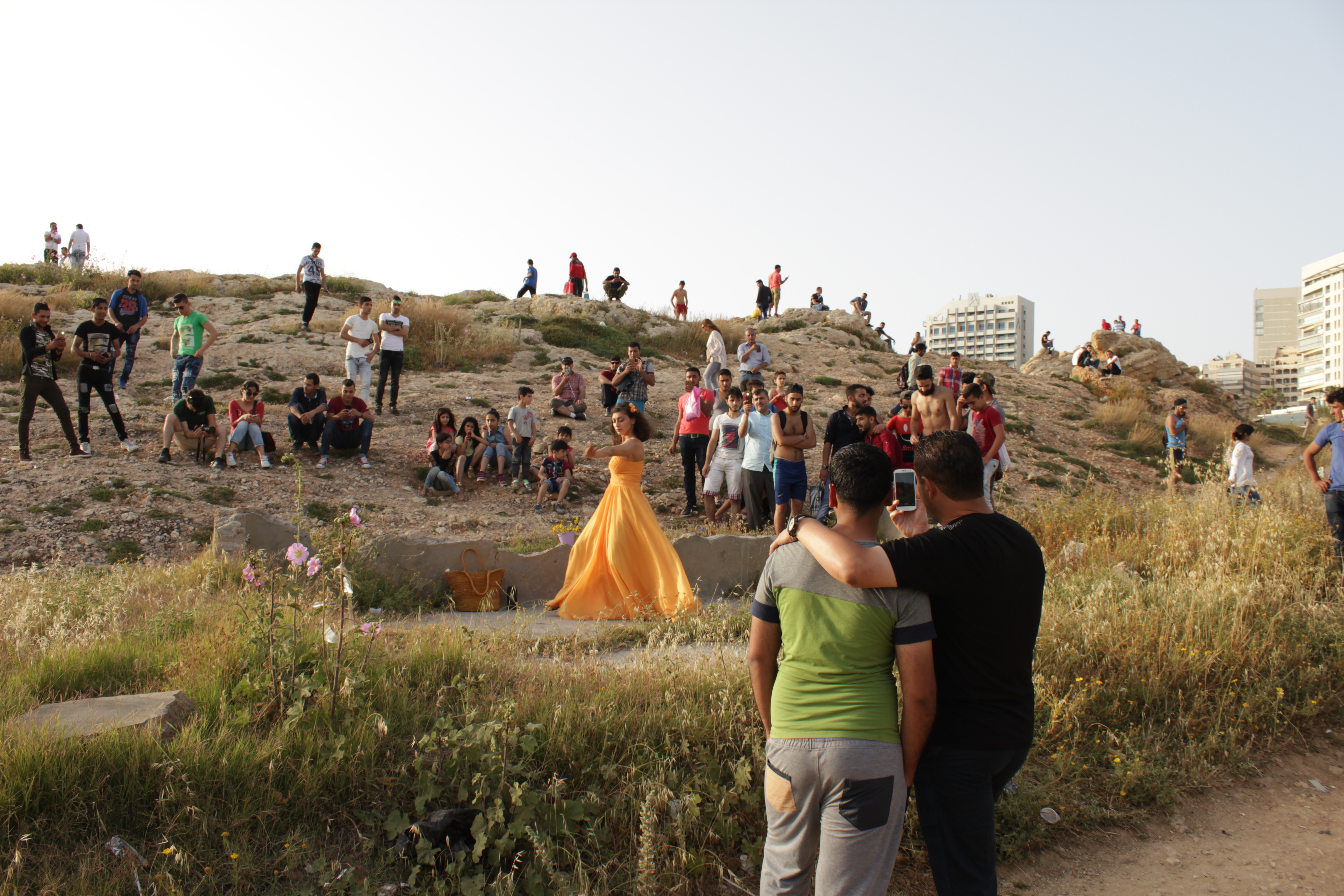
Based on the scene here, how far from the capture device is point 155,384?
13.8 m

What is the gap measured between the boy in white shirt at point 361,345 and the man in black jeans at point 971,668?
11.1m

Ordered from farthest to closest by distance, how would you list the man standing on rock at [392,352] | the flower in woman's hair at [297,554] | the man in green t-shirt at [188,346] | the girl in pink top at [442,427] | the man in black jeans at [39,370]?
the man standing on rock at [392,352] → the girl in pink top at [442,427] → the man in green t-shirt at [188,346] → the man in black jeans at [39,370] → the flower in woman's hair at [297,554]

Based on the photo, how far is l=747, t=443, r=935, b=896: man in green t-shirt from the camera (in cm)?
225

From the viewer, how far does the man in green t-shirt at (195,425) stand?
10586mm

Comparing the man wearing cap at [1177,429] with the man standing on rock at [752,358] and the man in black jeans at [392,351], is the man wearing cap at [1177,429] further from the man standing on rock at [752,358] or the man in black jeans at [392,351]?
the man in black jeans at [392,351]

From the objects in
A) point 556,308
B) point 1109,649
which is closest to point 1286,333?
point 556,308

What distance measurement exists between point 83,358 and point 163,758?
30.2ft

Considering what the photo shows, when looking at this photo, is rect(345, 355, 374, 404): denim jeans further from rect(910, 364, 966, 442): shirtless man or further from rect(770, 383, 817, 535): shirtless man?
rect(910, 364, 966, 442): shirtless man

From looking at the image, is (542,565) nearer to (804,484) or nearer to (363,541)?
(363,541)

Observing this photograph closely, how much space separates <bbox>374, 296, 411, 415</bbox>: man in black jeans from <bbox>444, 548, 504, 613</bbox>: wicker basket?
21.5 feet

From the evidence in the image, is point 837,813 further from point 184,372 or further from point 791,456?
point 184,372

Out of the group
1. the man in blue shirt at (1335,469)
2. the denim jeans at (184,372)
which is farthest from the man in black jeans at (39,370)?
the man in blue shirt at (1335,469)

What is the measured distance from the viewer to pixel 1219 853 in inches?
150

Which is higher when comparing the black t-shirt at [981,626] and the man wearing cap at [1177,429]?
the man wearing cap at [1177,429]
